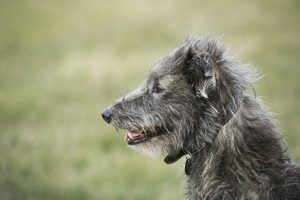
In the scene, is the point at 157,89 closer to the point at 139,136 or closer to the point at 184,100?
the point at 184,100

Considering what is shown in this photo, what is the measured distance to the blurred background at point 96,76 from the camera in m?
11.4

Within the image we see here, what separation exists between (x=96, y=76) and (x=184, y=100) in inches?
414

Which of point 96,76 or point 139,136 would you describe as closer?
point 139,136

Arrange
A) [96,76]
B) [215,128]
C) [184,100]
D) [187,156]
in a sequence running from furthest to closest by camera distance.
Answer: [96,76]
[187,156]
[184,100]
[215,128]

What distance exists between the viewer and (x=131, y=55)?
1941 centimetres

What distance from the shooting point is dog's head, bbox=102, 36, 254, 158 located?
271 inches

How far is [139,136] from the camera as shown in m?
7.52

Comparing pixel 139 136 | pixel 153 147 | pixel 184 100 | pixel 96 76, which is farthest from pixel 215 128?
pixel 96 76

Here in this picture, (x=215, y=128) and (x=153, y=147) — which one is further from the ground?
(x=153, y=147)

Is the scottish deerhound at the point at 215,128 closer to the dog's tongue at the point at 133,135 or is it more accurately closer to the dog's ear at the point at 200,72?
the dog's ear at the point at 200,72

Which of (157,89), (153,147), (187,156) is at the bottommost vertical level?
(187,156)

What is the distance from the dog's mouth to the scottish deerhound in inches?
0.6

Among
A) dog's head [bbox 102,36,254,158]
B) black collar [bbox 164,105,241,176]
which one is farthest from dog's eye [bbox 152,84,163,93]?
black collar [bbox 164,105,241,176]

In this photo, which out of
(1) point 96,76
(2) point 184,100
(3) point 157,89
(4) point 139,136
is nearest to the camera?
(2) point 184,100
